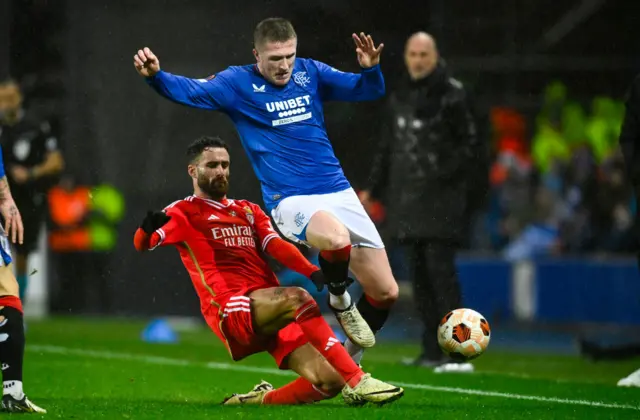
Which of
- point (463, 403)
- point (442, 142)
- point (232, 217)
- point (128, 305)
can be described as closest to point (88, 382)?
point (232, 217)

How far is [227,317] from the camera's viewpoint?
700 cm

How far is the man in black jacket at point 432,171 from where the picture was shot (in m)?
10.3

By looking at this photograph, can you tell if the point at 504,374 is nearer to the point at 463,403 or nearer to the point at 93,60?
the point at 463,403

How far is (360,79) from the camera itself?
7.64 metres

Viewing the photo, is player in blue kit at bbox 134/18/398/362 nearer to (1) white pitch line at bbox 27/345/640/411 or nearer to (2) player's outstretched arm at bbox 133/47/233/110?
(2) player's outstretched arm at bbox 133/47/233/110

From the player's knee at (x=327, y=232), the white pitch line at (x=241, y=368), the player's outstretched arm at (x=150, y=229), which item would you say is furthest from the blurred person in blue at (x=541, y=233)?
the player's outstretched arm at (x=150, y=229)

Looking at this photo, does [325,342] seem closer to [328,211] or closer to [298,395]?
[298,395]

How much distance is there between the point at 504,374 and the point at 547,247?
6933 millimetres

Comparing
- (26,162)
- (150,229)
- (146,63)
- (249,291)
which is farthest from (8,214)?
(26,162)

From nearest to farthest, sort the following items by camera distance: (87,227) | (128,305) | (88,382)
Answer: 1. (88,382)
2. (128,305)
3. (87,227)

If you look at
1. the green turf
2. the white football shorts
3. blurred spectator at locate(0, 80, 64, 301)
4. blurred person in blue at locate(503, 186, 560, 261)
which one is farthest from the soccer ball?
blurred person in blue at locate(503, 186, 560, 261)

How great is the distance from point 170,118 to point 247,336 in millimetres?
8696

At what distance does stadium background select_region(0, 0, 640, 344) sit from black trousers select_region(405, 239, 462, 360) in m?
3.58

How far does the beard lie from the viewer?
732 cm
